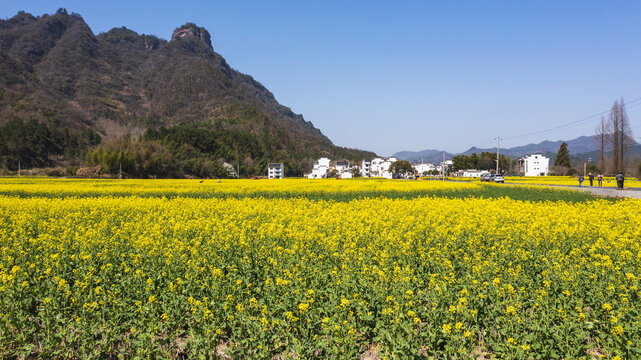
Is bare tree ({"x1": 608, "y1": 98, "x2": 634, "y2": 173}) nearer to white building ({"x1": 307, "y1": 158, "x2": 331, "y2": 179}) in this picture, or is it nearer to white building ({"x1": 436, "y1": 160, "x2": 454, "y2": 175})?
white building ({"x1": 436, "y1": 160, "x2": 454, "y2": 175})

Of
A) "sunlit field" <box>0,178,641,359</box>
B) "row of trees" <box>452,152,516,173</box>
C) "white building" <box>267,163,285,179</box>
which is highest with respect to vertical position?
"row of trees" <box>452,152,516,173</box>

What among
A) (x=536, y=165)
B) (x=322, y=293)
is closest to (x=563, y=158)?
(x=536, y=165)

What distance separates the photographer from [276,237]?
932cm

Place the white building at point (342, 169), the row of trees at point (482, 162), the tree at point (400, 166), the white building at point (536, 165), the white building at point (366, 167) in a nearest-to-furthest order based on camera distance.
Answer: the tree at point (400, 166) < the row of trees at point (482, 162) < the white building at point (536, 165) < the white building at point (342, 169) < the white building at point (366, 167)

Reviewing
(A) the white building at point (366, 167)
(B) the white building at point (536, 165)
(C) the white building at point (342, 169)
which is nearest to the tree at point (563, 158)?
(B) the white building at point (536, 165)

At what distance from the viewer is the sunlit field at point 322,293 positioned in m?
4.53

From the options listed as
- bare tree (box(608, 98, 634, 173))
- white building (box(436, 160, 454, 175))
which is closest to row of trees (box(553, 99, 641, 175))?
bare tree (box(608, 98, 634, 173))

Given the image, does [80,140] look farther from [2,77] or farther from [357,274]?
[357,274]

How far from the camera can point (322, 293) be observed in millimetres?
5840

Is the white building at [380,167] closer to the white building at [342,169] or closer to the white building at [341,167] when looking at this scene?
the white building at [342,169]

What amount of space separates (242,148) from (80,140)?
4886cm

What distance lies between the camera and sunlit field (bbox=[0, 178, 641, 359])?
453cm

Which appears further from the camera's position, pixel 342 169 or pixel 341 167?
pixel 341 167

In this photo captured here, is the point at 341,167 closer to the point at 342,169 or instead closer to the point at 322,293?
the point at 342,169
